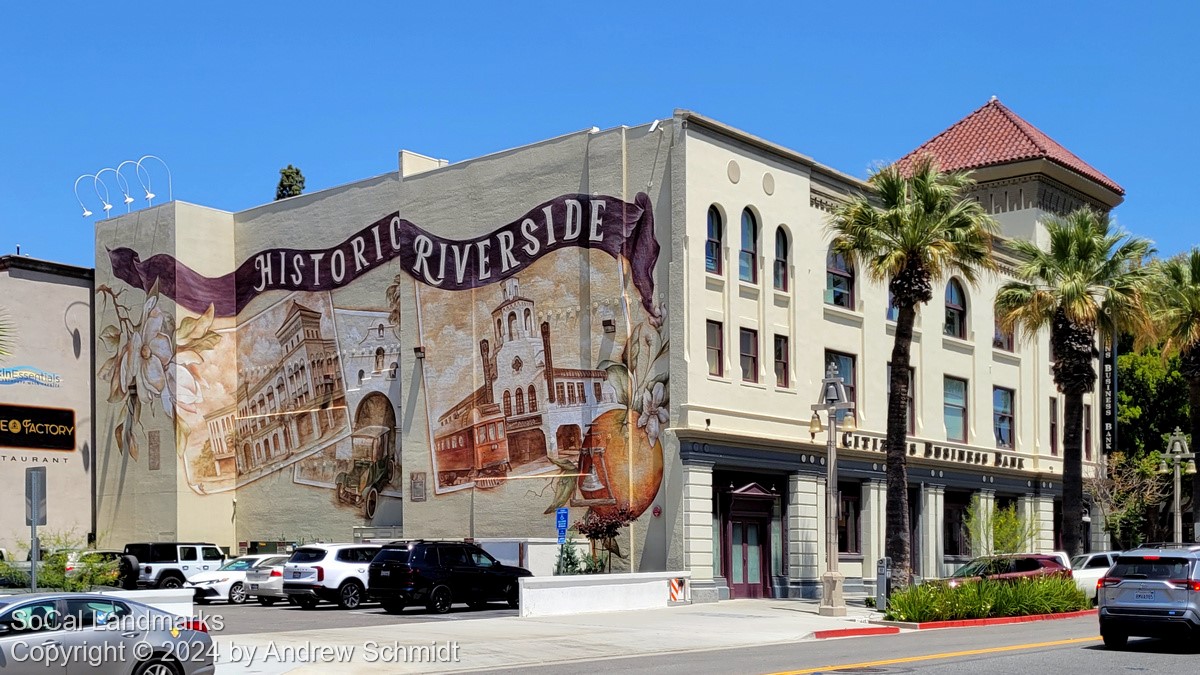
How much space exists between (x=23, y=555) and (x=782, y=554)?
987 inches

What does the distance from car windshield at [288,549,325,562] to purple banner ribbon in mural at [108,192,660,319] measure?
1008cm

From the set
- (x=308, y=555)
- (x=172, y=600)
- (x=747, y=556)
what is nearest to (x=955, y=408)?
(x=747, y=556)

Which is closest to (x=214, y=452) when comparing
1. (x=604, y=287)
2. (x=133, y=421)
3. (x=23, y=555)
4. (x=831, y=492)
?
(x=133, y=421)

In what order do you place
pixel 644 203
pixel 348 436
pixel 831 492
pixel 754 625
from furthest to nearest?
pixel 348 436 → pixel 644 203 → pixel 831 492 → pixel 754 625

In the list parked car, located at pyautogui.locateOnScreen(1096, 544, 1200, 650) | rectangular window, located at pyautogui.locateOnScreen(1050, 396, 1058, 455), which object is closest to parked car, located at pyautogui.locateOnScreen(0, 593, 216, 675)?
parked car, located at pyautogui.locateOnScreen(1096, 544, 1200, 650)

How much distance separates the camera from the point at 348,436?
44750 mm

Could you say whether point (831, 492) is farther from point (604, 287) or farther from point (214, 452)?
point (214, 452)

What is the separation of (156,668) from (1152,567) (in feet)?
48.7

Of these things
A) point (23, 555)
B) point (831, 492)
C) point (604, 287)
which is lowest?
point (23, 555)

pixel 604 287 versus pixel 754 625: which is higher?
pixel 604 287

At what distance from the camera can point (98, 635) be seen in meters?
16.2

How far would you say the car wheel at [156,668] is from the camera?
54.0ft

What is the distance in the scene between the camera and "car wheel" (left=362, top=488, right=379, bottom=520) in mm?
43844

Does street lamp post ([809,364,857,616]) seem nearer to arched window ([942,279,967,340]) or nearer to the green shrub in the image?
the green shrub
